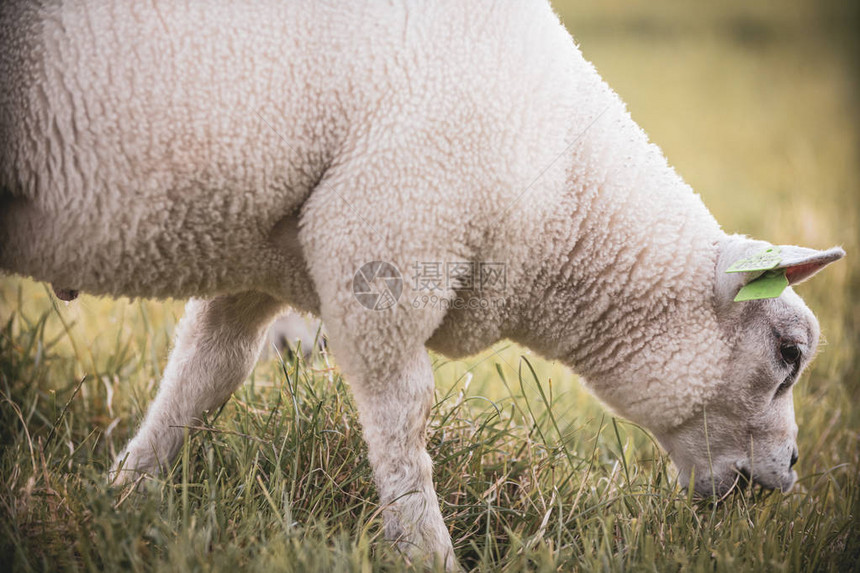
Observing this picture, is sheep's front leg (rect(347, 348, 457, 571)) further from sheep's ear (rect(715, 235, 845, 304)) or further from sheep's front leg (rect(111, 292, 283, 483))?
sheep's ear (rect(715, 235, 845, 304))

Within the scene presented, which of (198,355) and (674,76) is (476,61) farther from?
(674,76)

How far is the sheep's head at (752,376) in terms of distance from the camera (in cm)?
Result: 231

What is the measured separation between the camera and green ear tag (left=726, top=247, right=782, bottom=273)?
2186mm

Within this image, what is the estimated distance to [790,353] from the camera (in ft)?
8.01

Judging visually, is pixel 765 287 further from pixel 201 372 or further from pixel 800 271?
pixel 201 372

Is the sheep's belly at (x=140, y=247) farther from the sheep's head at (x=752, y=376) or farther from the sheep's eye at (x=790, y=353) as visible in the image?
the sheep's eye at (x=790, y=353)

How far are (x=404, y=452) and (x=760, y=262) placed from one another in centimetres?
115

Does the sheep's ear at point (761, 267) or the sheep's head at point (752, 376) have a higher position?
the sheep's ear at point (761, 267)

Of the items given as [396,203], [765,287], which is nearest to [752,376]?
[765,287]

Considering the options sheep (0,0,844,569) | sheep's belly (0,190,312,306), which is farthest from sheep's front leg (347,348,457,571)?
sheep's belly (0,190,312,306)

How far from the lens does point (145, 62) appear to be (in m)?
1.94

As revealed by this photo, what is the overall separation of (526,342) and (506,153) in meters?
0.71

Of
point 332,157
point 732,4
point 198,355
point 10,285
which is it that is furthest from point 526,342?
point 732,4

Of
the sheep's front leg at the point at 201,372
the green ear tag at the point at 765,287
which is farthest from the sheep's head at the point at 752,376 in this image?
the sheep's front leg at the point at 201,372
